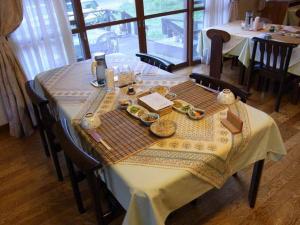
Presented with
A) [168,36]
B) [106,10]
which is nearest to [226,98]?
[106,10]

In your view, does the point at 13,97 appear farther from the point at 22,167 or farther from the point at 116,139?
the point at 116,139

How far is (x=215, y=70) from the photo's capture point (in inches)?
133

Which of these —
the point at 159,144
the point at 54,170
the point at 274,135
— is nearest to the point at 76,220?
the point at 54,170

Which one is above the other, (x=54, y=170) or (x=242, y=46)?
(x=242, y=46)

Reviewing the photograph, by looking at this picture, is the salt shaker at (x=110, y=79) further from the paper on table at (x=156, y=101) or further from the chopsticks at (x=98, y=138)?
the chopsticks at (x=98, y=138)

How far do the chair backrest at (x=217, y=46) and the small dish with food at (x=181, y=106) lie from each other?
189 centimetres

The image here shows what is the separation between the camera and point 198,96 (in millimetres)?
1662

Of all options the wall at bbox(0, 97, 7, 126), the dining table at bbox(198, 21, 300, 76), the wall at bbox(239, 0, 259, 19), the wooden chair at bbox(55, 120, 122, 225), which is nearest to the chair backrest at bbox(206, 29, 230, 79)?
the dining table at bbox(198, 21, 300, 76)

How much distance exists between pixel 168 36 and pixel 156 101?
277cm

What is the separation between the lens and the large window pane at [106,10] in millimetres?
3019

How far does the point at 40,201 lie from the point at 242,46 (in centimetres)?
269

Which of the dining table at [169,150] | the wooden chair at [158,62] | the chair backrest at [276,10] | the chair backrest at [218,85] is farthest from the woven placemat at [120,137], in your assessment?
the chair backrest at [276,10]

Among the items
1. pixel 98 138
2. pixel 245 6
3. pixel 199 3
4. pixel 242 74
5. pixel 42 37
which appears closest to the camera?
pixel 98 138

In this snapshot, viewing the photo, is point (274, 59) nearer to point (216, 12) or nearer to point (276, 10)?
point (216, 12)
